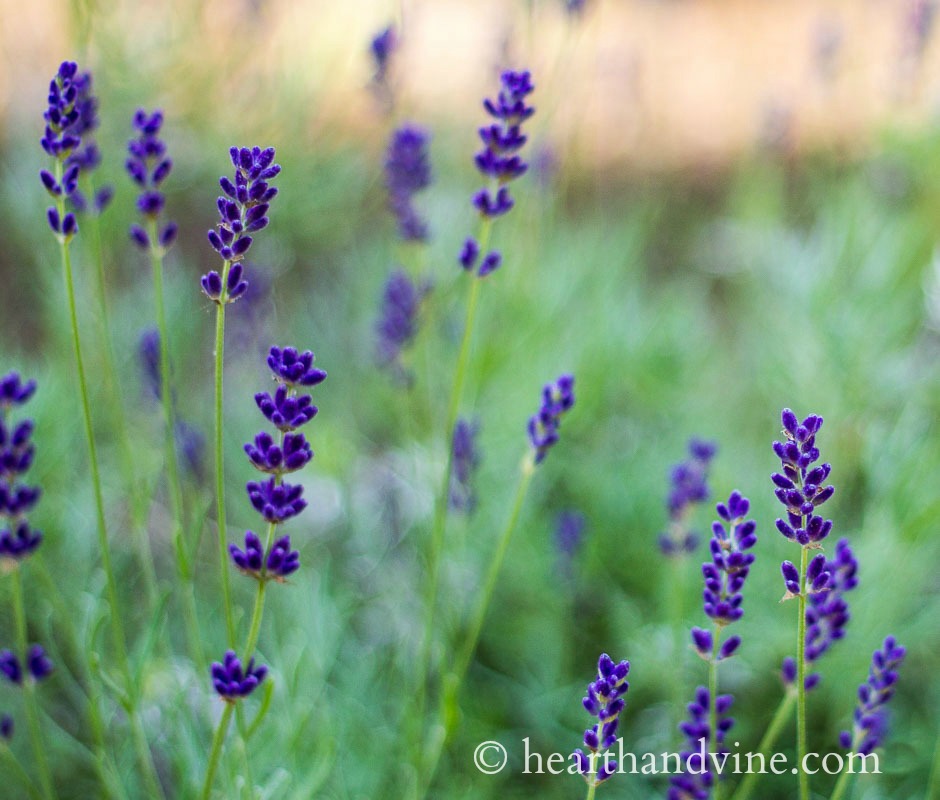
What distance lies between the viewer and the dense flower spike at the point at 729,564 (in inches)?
34.1

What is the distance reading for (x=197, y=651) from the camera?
123cm

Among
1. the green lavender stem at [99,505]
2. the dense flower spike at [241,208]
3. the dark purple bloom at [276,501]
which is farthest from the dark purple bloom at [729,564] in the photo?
the green lavender stem at [99,505]

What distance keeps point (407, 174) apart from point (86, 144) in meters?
0.47

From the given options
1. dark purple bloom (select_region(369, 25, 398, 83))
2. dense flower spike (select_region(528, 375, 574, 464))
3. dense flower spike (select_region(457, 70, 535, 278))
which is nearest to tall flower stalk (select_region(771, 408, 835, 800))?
dense flower spike (select_region(528, 375, 574, 464))

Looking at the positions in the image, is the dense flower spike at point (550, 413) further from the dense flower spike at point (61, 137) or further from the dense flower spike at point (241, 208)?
the dense flower spike at point (61, 137)

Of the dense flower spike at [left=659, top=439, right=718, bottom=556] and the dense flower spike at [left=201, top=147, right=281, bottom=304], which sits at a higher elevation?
the dense flower spike at [left=659, top=439, right=718, bottom=556]

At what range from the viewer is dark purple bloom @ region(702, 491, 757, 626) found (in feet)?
2.84

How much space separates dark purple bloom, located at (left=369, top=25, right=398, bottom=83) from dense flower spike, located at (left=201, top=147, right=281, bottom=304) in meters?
0.75

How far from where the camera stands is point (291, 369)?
0.82m

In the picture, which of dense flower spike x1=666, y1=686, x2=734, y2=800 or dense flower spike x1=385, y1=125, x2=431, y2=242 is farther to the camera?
dense flower spike x1=385, y1=125, x2=431, y2=242

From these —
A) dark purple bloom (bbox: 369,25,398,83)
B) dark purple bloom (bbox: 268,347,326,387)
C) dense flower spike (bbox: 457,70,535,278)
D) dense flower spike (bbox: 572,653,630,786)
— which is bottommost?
dense flower spike (bbox: 572,653,630,786)

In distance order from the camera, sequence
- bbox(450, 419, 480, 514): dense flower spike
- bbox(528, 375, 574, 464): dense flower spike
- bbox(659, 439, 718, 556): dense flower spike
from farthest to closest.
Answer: bbox(450, 419, 480, 514): dense flower spike → bbox(659, 439, 718, 556): dense flower spike → bbox(528, 375, 574, 464): dense flower spike

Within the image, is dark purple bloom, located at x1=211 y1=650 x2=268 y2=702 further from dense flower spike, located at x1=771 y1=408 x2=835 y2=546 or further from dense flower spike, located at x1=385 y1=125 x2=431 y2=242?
dense flower spike, located at x1=385 y1=125 x2=431 y2=242

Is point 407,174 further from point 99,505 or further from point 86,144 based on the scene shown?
point 99,505
